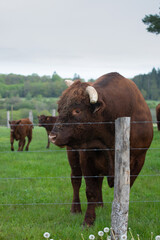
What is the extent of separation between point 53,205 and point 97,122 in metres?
2.37

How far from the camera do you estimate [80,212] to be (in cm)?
564

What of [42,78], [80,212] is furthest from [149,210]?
[42,78]

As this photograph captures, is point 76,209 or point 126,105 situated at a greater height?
point 126,105

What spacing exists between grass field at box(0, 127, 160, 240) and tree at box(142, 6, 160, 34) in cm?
918

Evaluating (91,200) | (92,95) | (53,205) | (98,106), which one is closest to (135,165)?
(91,200)

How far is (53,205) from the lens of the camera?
6098 millimetres

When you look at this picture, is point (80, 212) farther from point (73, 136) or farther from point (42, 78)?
point (42, 78)

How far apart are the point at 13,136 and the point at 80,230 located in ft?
35.3

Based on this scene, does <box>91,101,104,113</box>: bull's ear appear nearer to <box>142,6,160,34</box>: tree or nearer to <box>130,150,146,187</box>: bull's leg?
<box>130,150,146,187</box>: bull's leg

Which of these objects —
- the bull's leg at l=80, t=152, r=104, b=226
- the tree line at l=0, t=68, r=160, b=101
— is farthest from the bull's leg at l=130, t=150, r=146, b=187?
the tree line at l=0, t=68, r=160, b=101

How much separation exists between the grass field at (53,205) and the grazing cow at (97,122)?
485 millimetres

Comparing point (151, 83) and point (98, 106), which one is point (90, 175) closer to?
point (98, 106)

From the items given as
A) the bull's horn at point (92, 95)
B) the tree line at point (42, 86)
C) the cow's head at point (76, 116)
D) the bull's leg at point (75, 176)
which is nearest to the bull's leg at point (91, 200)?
the bull's leg at point (75, 176)

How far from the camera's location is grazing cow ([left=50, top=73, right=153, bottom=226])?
4.34 meters
